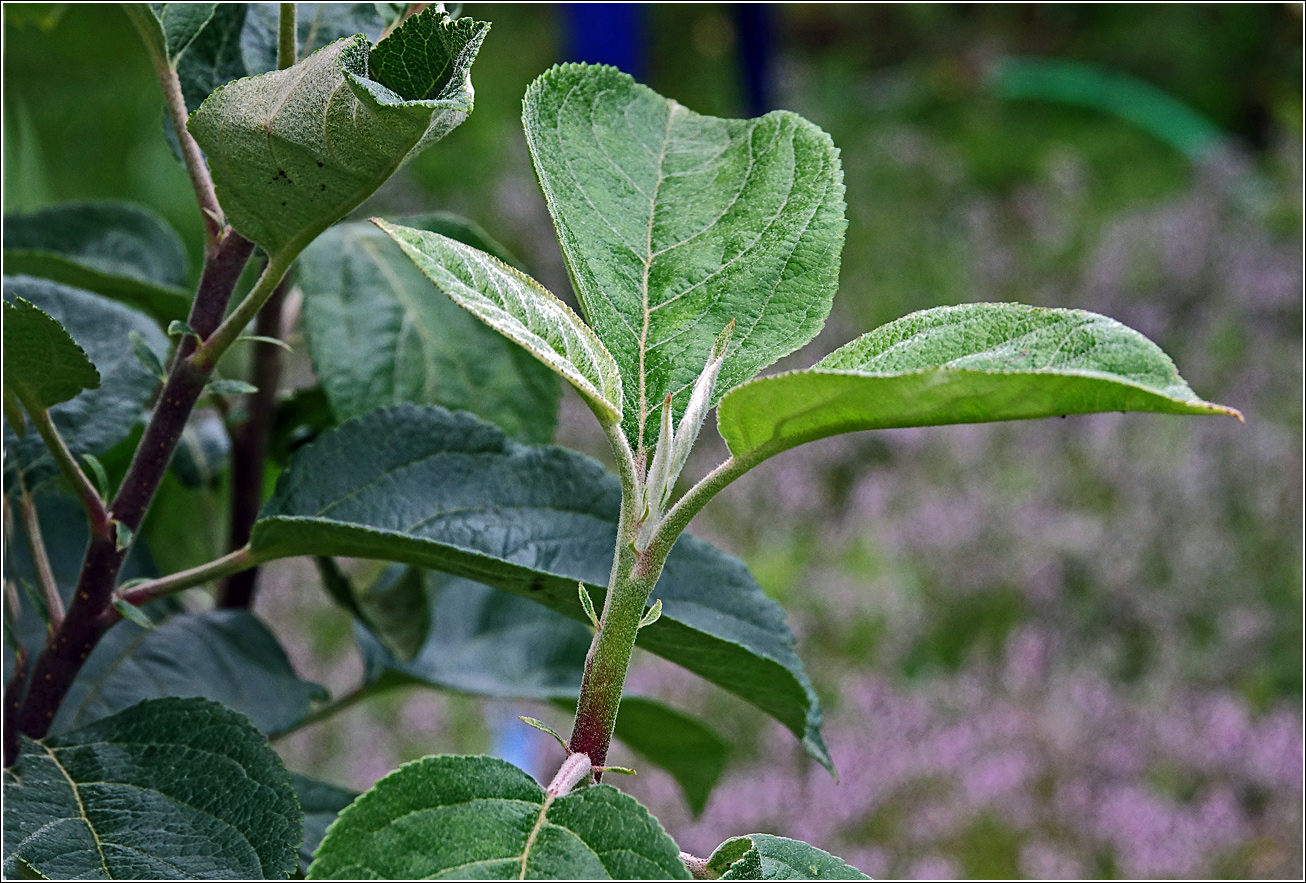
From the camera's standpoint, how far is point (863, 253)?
11.9 feet

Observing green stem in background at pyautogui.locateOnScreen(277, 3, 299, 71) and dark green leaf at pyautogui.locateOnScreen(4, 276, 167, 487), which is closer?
green stem in background at pyautogui.locateOnScreen(277, 3, 299, 71)

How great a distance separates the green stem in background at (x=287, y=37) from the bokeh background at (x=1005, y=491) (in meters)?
0.23

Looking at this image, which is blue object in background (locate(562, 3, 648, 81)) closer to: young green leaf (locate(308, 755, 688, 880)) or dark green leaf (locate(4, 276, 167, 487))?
dark green leaf (locate(4, 276, 167, 487))

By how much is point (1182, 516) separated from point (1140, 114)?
2436 mm

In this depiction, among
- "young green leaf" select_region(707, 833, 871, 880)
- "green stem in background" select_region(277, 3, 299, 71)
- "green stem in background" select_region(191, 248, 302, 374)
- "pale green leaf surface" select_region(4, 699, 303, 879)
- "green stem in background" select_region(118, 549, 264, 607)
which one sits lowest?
"pale green leaf surface" select_region(4, 699, 303, 879)

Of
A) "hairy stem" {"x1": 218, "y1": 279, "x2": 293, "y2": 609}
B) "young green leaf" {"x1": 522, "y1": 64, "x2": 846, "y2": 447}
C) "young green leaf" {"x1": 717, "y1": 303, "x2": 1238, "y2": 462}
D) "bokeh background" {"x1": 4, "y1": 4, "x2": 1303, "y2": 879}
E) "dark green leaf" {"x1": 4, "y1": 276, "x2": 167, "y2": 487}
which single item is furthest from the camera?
"bokeh background" {"x1": 4, "y1": 4, "x2": 1303, "y2": 879}

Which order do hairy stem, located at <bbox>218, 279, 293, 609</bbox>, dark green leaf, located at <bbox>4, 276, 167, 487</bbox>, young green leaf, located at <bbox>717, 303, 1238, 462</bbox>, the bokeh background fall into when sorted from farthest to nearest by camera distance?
the bokeh background < hairy stem, located at <bbox>218, 279, 293, 609</bbox> < dark green leaf, located at <bbox>4, 276, 167, 487</bbox> < young green leaf, located at <bbox>717, 303, 1238, 462</bbox>

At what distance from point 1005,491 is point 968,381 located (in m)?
2.40

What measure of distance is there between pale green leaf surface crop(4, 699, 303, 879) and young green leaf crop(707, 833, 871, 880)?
0.49ft

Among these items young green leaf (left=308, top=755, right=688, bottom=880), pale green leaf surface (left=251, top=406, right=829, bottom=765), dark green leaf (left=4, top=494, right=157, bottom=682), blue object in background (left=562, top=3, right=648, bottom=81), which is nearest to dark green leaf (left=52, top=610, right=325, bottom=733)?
dark green leaf (left=4, top=494, right=157, bottom=682)

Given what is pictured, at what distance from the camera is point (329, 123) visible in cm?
34

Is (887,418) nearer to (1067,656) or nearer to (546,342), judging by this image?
(546,342)

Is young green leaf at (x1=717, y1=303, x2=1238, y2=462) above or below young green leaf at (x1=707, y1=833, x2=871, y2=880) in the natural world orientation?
above

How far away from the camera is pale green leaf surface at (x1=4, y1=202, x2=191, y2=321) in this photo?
0.65 meters
